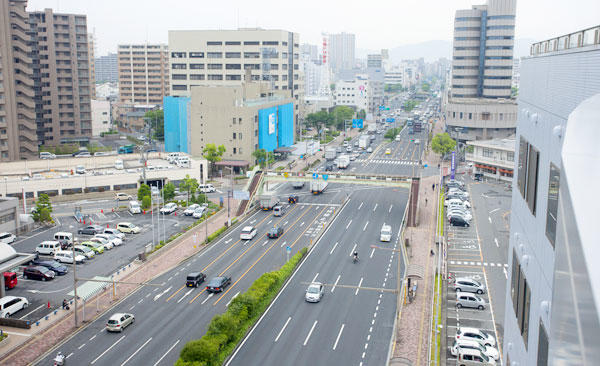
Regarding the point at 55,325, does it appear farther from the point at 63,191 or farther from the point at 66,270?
the point at 63,191

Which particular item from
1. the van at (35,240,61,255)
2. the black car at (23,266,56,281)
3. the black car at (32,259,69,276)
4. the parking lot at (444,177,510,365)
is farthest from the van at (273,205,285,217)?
the black car at (23,266,56,281)

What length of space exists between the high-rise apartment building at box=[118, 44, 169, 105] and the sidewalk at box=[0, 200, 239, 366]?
106 meters

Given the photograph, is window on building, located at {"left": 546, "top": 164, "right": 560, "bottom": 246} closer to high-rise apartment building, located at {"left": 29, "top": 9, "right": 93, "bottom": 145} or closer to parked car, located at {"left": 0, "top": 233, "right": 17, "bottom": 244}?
parked car, located at {"left": 0, "top": 233, "right": 17, "bottom": 244}

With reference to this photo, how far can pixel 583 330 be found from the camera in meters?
3.49

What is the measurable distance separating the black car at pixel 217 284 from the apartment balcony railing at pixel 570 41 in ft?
94.1

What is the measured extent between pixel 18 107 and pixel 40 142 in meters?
19.9

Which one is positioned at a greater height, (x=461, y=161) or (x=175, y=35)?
(x=175, y=35)

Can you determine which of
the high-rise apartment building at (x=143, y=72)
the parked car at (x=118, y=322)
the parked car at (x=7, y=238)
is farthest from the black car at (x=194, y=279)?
the high-rise apartment building at (x=143, y=72)

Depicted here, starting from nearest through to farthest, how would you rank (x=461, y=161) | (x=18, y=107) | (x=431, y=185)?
(x=431, y=185) → (x=18, y=107) → (x=461, y=161)

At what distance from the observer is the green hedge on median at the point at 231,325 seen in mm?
25797

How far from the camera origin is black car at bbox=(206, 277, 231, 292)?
1460 inches

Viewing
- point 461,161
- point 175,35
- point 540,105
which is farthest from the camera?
point 175,35

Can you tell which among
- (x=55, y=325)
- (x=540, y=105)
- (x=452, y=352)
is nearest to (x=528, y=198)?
(x=540, y=105)

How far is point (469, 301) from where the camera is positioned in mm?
34594
